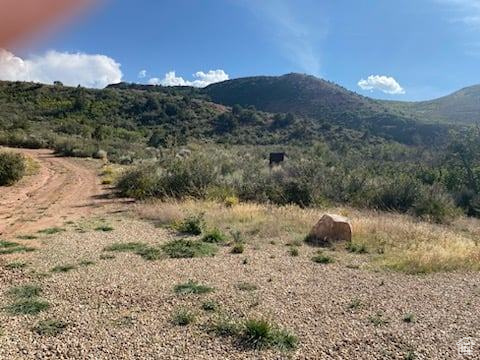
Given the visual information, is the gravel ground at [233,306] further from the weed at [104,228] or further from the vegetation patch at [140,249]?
the weed at [104,228]

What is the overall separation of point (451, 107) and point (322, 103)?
747 inches

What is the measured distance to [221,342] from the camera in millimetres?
5414

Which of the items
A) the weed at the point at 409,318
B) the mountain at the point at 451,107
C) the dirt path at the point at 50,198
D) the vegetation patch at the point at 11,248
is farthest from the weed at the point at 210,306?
the mountain at the point at 451,107

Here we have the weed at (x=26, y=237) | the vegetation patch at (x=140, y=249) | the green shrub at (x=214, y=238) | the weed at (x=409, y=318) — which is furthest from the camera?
the green shrub at (x=214, y=238)

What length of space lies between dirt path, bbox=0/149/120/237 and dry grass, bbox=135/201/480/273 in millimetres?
2208

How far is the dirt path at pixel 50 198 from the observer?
12508 millimetres

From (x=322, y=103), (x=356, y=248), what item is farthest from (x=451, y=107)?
(x=356, y=248)

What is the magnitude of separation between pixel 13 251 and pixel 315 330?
6.17m

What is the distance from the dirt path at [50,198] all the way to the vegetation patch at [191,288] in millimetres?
5411

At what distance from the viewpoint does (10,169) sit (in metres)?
20.1

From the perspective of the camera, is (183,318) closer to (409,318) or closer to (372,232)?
(409,318)

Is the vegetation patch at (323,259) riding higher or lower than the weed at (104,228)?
lower

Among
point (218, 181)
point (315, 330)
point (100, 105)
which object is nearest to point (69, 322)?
point (315, 330)

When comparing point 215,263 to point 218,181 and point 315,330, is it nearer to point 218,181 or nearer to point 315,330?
point 315,330
